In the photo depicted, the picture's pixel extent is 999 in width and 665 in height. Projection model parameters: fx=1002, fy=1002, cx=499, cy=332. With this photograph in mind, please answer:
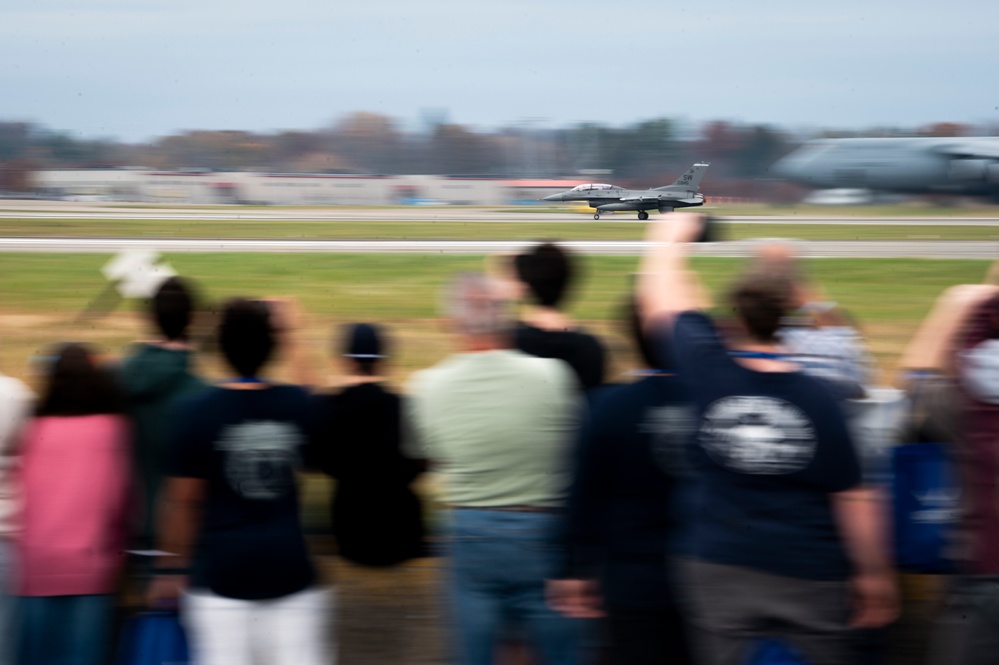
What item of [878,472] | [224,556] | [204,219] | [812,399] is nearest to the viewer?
[812,399]

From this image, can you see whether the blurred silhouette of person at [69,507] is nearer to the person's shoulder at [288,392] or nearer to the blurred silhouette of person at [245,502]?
the blurred silhouette of person at [245,502]

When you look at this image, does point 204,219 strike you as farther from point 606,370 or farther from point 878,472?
point 878,472

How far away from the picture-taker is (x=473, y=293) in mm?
3033

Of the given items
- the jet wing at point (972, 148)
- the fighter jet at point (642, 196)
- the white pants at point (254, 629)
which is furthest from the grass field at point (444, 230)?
the white pants at point (254, 629)

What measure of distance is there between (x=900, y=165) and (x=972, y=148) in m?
0.43

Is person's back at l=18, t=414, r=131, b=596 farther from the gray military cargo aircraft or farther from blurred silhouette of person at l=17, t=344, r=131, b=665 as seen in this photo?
the gray military cargo aircraft

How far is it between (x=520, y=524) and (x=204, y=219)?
12.1 feet

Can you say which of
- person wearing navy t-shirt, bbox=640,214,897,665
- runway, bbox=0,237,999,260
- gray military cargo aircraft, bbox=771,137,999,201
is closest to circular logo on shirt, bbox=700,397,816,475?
person wearing navy t-shirt, bbox=640,214,897,665

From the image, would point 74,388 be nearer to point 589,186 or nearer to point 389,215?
point 589,186

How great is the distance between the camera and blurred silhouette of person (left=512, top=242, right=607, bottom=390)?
356cm

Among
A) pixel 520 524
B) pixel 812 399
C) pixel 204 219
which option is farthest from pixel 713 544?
pixel 204 219

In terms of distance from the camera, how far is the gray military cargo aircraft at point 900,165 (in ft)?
16.6

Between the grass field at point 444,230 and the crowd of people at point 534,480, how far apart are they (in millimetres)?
A: 2040

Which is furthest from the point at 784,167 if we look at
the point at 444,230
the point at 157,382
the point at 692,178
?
the point at 157,382
